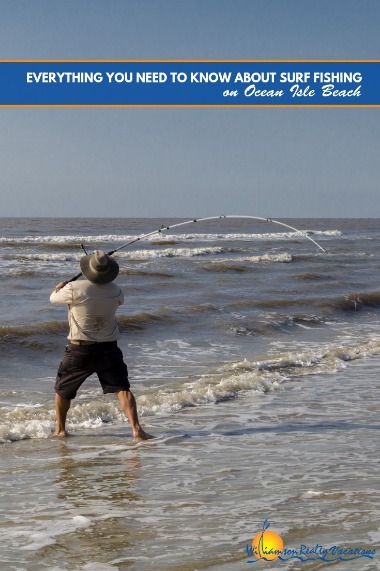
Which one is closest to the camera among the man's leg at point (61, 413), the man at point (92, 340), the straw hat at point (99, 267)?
the straw hat at point (99, 267)

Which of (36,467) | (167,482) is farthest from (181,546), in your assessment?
(36,467)

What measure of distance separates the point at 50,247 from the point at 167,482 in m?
34.0

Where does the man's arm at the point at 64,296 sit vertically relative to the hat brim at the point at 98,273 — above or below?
below

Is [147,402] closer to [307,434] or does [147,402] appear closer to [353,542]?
[307,434]

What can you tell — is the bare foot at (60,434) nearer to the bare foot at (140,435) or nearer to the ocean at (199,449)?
the ocean at (199,449)

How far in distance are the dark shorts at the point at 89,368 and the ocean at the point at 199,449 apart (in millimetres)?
419

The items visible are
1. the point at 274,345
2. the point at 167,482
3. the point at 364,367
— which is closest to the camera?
the point at 167,482

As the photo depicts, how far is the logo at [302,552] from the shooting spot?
4.14 m

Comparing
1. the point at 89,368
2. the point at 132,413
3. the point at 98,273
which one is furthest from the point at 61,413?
the point at 98,273

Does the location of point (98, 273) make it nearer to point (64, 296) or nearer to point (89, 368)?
point (64, 296)

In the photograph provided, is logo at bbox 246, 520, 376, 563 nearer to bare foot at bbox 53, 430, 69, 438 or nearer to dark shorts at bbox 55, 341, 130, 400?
dark shorts at bbox 55, 341, 130, 400

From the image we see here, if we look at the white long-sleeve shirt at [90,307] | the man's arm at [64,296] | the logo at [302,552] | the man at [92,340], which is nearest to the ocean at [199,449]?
the logo at [302,552]

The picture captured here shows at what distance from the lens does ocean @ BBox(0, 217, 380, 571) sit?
14.3 ft

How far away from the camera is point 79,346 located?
6.93m
